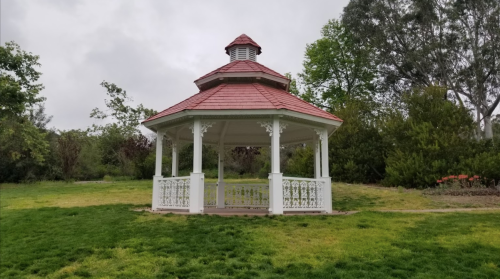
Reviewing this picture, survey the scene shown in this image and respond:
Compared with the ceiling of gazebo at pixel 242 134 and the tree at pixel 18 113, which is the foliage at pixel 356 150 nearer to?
the ceiling of gazebo at pixel 242 134

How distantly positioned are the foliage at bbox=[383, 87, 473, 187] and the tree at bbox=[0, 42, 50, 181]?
21587mm

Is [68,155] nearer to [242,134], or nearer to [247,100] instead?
[242,134]

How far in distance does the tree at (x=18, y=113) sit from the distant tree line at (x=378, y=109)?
77 millimetres

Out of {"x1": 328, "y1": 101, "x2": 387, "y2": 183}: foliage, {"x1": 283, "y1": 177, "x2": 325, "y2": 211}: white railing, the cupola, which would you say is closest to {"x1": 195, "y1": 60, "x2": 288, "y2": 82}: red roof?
the cupola

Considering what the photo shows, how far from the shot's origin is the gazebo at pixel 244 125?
31.2 feet

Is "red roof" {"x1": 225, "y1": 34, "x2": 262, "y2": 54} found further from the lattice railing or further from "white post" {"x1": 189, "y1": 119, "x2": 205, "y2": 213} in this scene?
the lattice railing

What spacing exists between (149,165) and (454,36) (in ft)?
75.6

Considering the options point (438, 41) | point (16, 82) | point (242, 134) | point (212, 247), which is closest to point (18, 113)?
point (16, 82)

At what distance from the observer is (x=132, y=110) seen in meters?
38.6

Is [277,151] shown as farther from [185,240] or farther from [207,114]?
[185,240]

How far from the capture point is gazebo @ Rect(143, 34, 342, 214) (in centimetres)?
950

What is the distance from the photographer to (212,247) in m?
6.50

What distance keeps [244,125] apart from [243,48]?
272cm

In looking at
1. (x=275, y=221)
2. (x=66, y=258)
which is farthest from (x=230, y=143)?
(x=66, y=258)
